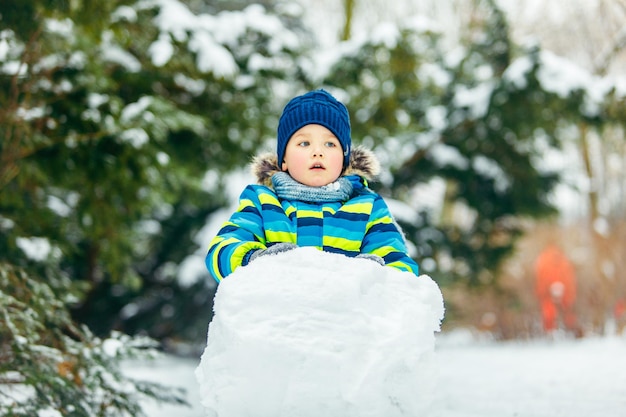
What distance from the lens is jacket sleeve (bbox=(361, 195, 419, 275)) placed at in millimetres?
2078

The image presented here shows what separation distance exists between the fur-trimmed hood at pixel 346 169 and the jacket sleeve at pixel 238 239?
0.56 feet

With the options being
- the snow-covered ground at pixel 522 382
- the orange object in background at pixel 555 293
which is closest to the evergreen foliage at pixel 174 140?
the snow-covered ground at pixel 522 382

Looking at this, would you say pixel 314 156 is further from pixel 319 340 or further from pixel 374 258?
pixel 319 340

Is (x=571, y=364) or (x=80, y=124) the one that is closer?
(x=80, y=124)

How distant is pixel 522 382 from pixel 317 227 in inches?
138

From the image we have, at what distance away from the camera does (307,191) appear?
2105 mm

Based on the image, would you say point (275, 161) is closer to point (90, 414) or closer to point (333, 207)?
point (333, 207)

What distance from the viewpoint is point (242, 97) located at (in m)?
4.87

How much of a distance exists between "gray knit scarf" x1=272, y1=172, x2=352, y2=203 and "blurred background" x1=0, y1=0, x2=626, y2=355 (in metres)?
1.58

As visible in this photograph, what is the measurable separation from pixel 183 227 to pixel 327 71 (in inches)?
113

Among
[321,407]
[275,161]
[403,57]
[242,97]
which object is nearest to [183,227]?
[242,97]

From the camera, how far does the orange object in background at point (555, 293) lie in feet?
30.8

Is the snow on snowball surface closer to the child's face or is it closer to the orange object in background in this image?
the child's face

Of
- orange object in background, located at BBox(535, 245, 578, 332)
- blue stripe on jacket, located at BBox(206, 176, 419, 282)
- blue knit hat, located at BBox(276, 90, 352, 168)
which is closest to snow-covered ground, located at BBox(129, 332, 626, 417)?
blue stripe on jacket, located at BBox(206, 176, 419, 282)
